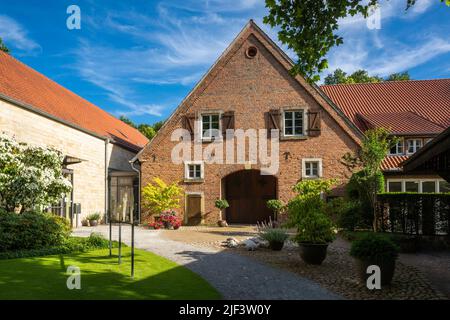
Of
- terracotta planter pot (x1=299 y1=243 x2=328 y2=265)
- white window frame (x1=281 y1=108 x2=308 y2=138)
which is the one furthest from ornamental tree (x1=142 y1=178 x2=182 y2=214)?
terracotta planter pot (x1=299 y1=243 x2=328 y2=265)

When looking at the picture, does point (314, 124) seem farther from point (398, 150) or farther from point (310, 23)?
point (310, 23)

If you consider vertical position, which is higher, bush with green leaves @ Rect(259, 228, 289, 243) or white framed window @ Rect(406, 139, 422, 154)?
white framed window @ Rect(406, 139, 422, 154)

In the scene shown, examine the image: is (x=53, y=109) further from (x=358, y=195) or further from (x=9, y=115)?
(x=358, y=195)

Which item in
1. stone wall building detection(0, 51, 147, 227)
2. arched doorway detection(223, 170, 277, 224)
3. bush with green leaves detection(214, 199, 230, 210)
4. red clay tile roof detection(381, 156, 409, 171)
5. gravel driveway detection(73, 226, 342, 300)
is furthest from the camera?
arched doorway detection(223, 170, 277, 224)

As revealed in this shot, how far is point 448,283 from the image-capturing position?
771 cm

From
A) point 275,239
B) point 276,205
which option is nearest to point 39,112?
point 275,239

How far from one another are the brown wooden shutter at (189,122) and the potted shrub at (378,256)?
49.9ft

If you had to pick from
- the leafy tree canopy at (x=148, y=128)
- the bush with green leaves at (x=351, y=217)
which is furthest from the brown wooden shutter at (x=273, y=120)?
the leafy tree canopy at (x=148, y=128)

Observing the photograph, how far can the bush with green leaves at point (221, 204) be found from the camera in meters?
20.8

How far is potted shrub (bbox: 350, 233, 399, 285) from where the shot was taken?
7238 millimetres

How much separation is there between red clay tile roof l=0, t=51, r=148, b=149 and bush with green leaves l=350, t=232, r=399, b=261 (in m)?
14.5

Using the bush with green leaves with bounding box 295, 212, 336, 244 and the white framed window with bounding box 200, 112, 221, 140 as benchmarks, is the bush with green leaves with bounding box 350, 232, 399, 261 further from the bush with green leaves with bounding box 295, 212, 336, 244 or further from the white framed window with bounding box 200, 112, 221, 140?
the white framed window with bounding box 200, 112, 221, 140

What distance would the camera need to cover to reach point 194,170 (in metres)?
21.6
